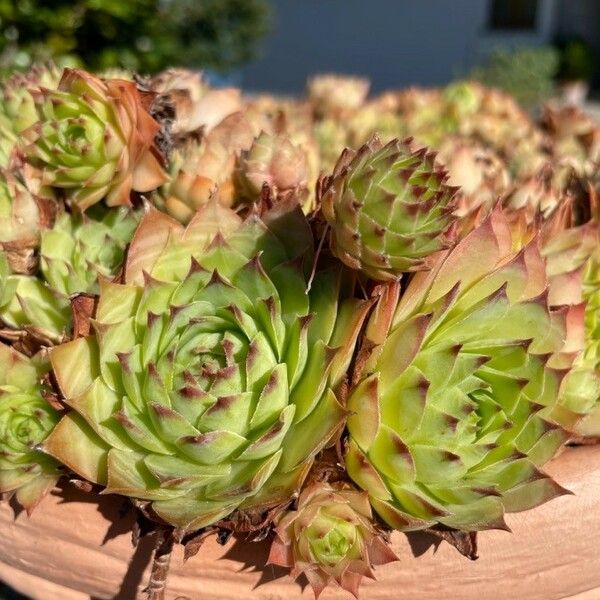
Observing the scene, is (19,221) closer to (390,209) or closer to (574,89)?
(390,209)

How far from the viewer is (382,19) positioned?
8.49 metres

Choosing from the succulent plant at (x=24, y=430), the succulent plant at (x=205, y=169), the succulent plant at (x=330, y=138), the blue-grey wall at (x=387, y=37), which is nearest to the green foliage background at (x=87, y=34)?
the succulent plant at (x=330, y=138)

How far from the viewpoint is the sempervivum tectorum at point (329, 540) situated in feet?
1.57

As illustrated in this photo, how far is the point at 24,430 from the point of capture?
53 cm

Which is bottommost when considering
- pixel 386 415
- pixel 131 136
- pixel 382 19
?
pixel 382 19

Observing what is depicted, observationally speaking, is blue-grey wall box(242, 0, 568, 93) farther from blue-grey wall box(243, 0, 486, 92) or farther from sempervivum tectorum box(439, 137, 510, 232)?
sempervivum tectorum box(439, 137, 510, 232)

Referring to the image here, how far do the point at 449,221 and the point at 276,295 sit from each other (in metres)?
0.12

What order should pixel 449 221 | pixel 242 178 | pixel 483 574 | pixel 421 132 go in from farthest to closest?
pixel 421 132
pixel 242 178
pixel 483 574
pixel 449 221

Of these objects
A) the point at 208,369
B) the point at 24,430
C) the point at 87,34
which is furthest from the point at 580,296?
the point at 87,34

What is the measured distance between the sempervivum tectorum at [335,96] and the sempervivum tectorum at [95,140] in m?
0.84

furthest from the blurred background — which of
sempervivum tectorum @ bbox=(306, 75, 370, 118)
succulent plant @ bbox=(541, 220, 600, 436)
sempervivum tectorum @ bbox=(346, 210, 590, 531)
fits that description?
sempervivum tectorum @ bbox=(346, 210, 590, 531)

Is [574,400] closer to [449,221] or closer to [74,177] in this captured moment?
[449,221]

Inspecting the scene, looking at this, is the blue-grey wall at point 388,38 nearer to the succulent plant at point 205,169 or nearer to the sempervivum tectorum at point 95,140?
the succulent plant at point 205,169

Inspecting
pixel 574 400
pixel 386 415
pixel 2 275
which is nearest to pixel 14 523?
pixel 2 275
